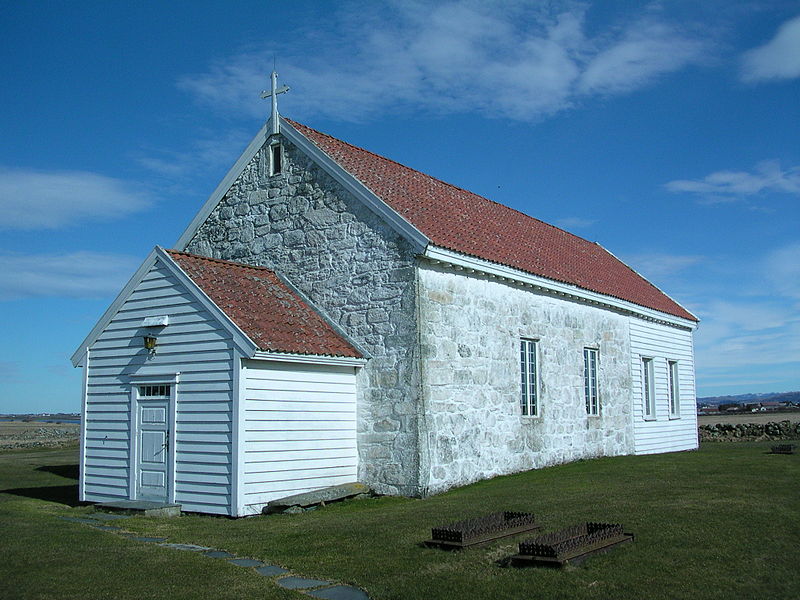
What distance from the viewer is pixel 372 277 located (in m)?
15.0

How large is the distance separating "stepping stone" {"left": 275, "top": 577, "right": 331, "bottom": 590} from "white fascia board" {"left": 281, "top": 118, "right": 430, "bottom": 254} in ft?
24.3

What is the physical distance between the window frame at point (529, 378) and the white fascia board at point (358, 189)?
441 centimetres

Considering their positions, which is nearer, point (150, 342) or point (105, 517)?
point (105, 517)

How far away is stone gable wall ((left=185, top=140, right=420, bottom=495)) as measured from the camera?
47.2ft

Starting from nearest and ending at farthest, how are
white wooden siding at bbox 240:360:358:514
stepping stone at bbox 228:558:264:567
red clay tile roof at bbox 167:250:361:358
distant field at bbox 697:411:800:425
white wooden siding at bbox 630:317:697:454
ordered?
stepping stone at bbox 228:558:264:567 → white wooden siding at bbox 240:360:358:514 → red clay tile roof at bbox 167:250:361:358 → white wooden siding at bbox 630:317:697:454 → distant field at bbox 697:411:800:425

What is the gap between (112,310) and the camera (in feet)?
48.7

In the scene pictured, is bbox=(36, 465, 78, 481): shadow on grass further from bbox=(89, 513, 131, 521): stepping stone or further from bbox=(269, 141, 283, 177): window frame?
bbox=(269, 141, 283, 177): window frame

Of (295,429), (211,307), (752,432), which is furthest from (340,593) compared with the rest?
(752,432)

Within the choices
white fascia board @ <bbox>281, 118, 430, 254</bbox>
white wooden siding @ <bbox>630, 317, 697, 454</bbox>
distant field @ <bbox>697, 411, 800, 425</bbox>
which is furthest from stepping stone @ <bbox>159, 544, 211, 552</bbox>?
distant field @ <bbox>697, 411, 800, 425</bbox>

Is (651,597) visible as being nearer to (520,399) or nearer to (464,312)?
(464,312)

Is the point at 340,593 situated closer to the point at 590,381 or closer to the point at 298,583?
the point at 298,583

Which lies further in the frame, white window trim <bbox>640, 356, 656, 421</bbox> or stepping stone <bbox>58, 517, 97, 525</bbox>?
white window trim <bbox>640, 356, 656, 421</bbox>

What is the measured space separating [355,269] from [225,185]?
177 inches

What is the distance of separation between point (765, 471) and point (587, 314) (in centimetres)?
613
